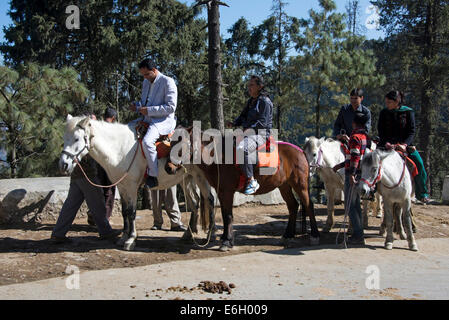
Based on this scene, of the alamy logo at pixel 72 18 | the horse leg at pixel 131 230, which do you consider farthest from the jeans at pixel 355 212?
the alamy logo at pixel 72 18

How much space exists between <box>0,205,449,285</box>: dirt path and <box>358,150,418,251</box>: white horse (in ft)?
2.59

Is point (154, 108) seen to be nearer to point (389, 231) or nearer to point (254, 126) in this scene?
point (254, 126)

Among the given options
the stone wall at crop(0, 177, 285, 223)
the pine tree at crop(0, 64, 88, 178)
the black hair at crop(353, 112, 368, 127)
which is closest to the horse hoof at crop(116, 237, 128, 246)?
the stone wall at crop(0, 177, 285, 223)

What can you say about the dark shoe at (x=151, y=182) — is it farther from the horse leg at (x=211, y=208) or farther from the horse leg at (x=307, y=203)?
the horse leg at (x=307, y=203)

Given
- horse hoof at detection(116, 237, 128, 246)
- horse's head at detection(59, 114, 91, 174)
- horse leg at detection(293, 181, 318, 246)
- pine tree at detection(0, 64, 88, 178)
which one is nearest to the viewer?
horse's head at detection(59, 114, 91, 174)

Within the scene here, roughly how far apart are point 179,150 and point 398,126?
12.8ft

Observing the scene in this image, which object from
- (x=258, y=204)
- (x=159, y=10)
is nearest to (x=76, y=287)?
(x=258, y=204)

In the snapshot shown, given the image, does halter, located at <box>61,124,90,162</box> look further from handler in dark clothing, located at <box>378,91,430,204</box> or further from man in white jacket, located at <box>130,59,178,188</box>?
handler in dark clothing, located at <box>378,91,430,204</box>

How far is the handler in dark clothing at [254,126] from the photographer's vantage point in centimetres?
651

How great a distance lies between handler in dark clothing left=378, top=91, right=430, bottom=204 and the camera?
285 inches

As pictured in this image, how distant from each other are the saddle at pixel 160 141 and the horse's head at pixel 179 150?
0.08 m

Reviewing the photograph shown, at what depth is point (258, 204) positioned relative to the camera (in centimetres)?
1098

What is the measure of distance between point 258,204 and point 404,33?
1588cm
